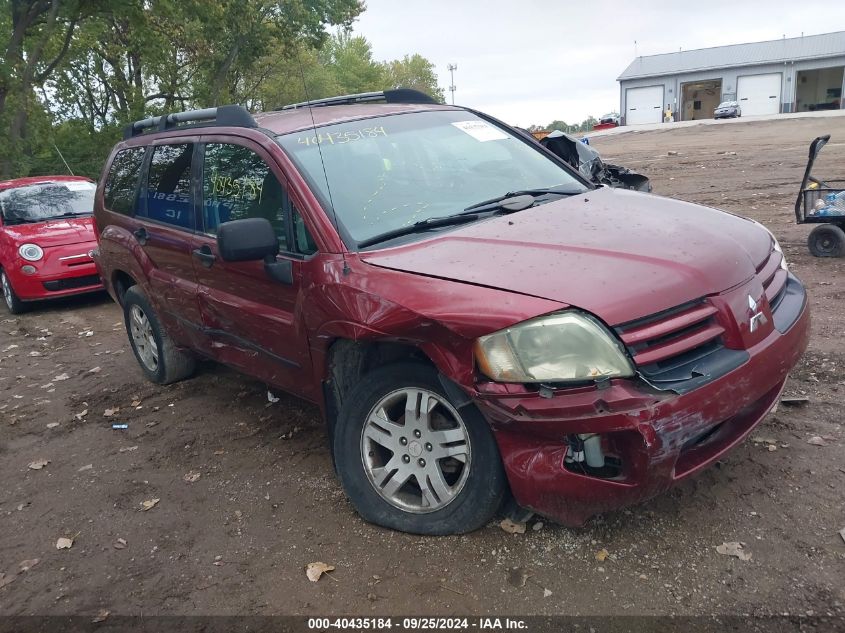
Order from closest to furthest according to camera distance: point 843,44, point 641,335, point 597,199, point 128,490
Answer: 1. point 641,335
2. point 597,199
3. point 128,490
4. point 843,44

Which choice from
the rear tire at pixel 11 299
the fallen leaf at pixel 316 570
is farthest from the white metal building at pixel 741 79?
the fallen leaf at pixel 316 570

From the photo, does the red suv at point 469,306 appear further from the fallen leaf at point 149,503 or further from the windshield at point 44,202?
the windshield at point 44,202

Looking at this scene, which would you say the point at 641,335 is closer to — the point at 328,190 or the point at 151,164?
the point at 328,190

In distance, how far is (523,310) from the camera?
8.34 feet

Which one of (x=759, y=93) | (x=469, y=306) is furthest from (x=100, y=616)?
(x=759, y=93)

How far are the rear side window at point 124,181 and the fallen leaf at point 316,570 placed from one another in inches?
128

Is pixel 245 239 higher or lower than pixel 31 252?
higher

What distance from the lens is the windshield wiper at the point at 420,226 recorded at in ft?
10.6

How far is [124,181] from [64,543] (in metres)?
2.93

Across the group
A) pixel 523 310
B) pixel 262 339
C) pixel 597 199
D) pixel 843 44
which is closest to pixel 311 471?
pixel 262 339

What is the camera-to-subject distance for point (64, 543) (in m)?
3.50

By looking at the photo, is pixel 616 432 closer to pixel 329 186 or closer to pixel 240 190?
pixel 329 186

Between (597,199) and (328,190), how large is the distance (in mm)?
1402

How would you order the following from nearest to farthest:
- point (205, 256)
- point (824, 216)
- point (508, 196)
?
point (508, 196) < point (205, 256) < point (824, 216)
